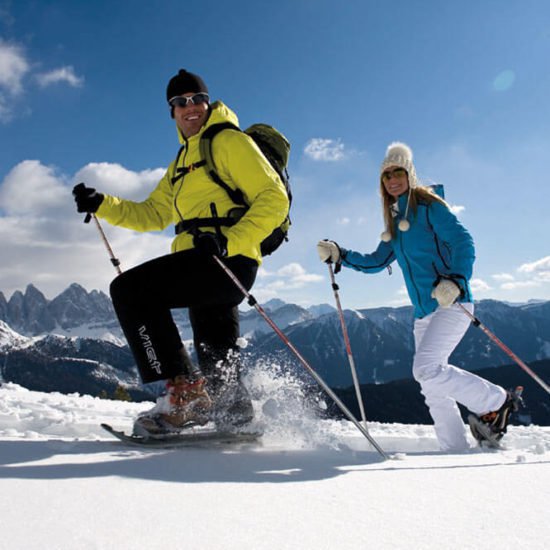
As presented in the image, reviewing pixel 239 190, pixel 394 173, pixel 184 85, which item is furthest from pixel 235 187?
pixel 394 173

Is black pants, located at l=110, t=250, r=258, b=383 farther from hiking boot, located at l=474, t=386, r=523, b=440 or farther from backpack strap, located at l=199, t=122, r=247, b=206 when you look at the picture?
hiking boot, located at l=474, t=386, r=523, b=440

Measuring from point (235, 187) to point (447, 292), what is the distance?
2.06 metres

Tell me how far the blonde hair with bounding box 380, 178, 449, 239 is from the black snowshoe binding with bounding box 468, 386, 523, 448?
1938 mm

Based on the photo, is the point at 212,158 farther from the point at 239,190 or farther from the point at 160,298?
the point at 160,298

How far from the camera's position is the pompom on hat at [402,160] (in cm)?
495

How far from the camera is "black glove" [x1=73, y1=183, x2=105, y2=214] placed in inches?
164

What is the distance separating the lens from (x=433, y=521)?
1681 mm

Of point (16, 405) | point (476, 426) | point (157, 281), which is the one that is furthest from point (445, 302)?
point (16, 405)

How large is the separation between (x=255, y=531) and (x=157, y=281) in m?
2.17

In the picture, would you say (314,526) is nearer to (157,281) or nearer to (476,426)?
(157,281)

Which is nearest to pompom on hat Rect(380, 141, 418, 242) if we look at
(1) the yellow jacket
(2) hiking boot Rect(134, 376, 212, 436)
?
(1) the yellow jacket

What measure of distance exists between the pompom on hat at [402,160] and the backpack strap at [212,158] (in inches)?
77.2

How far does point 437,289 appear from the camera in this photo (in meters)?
4.21

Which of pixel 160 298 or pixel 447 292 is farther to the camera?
pixel 447 292
